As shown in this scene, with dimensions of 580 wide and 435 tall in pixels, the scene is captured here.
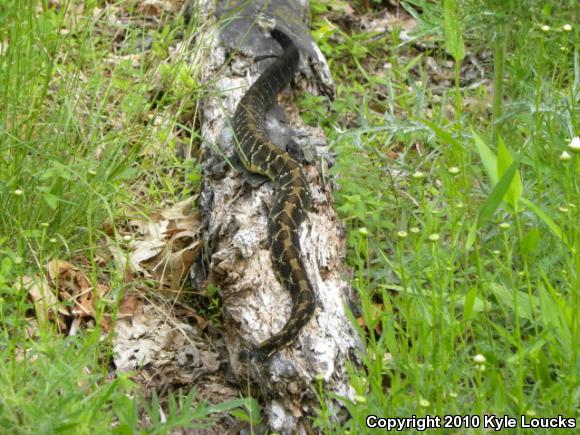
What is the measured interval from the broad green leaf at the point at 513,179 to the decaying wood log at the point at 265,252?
0.80 meters

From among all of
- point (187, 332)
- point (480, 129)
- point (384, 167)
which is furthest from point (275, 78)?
point (187, 332)

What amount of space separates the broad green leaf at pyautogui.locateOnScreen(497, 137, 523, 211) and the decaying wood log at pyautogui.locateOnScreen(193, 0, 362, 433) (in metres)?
0.80

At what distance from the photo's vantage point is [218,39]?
668 cm

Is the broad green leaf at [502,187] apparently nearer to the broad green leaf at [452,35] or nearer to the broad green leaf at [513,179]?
the broad green leaf at [513,179]

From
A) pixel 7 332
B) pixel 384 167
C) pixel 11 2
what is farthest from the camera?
pixel 384 167

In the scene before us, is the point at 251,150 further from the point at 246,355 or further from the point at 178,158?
the point at 246,355

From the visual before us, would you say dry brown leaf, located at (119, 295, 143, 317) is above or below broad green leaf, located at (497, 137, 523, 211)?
below

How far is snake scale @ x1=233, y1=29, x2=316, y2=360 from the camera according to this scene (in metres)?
4.38

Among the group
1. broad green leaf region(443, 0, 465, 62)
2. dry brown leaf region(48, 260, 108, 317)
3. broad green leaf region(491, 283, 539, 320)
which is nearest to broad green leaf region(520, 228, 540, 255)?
broad green leaf region(491, 283, 539, 320)

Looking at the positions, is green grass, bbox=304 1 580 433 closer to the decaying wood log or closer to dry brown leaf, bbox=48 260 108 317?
the decaying wood log

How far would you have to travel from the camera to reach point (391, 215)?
5.81 metres

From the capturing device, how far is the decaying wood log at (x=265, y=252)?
4.18m

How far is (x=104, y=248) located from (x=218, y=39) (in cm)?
207

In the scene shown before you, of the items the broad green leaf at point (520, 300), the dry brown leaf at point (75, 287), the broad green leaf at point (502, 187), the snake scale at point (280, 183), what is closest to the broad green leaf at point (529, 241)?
the broad green leaf at point (502, 187)
